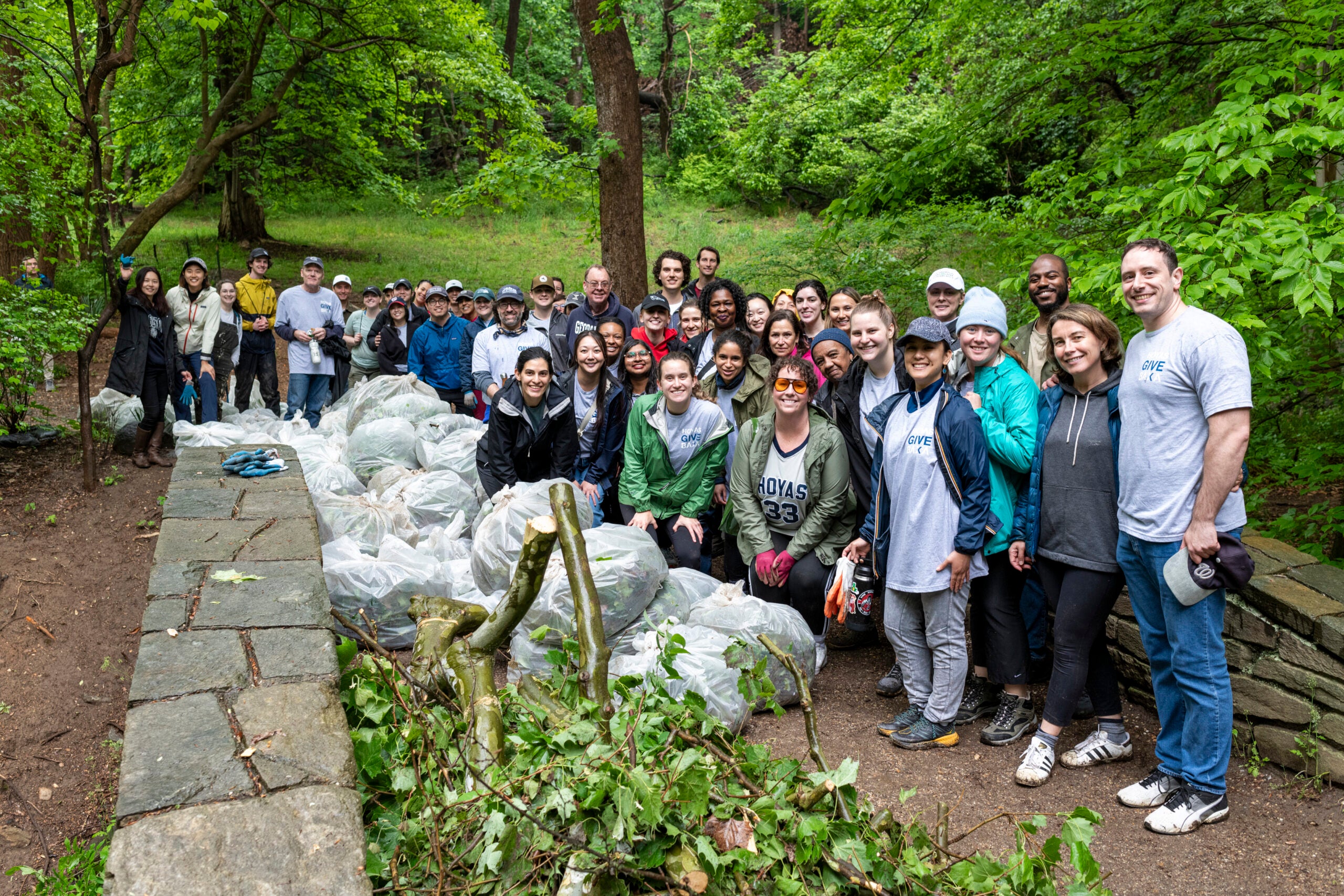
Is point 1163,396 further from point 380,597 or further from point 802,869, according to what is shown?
point 380,597

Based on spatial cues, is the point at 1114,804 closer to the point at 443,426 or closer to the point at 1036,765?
the point at 1036,765

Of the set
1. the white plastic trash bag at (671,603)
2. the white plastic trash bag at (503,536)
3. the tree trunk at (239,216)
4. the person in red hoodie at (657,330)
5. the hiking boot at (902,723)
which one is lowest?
the hiking boot at (902,723)


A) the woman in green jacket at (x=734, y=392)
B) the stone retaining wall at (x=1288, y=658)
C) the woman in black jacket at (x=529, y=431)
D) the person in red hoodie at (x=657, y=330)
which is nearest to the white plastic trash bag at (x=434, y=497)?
the woman in black jacket at (x=529, y=431)

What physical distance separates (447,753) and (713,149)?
26665 millimetres

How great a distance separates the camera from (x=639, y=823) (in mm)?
1740

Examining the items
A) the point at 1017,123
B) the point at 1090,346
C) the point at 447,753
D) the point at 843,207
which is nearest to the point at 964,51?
the point at 1017,123

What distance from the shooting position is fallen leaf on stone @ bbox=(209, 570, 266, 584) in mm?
3266

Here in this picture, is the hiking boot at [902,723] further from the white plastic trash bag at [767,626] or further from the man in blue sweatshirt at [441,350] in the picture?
the man in blue sweatshirt at [441,350]

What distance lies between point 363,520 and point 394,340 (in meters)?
4.33

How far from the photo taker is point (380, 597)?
14.2 ft

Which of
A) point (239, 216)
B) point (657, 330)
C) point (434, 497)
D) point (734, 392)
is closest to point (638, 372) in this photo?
point (657, 330)

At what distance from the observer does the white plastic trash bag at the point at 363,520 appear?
16.3 ft

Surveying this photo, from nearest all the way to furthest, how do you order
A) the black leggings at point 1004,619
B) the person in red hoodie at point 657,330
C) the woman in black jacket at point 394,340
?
the black leggings at point 1004,619
the person in red hoodie at point 657,330
the woman in black jacket at point 394,340

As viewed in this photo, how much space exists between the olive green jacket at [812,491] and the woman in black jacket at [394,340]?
5.42 meters
